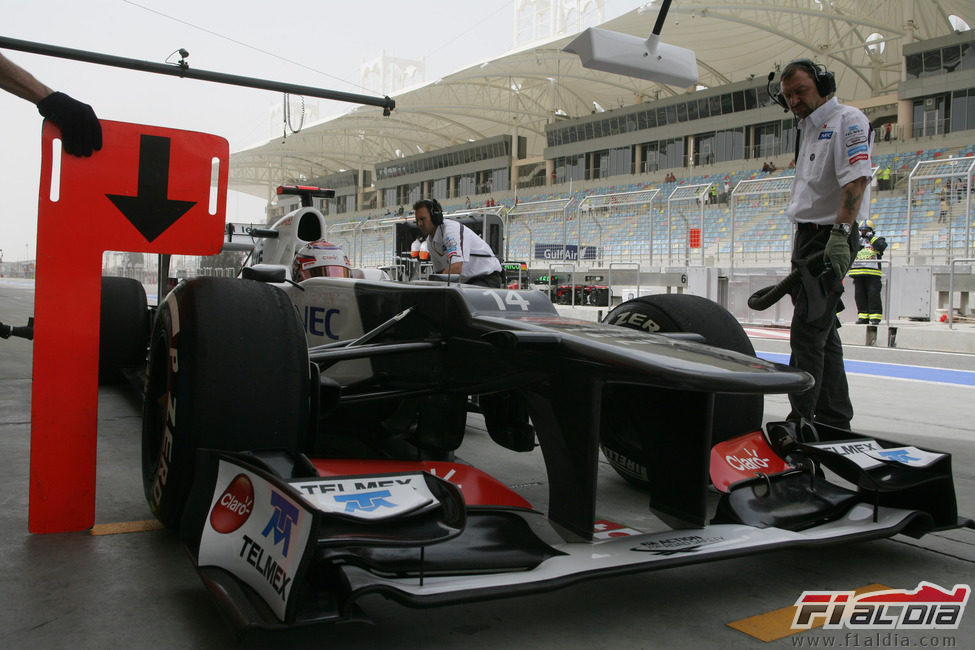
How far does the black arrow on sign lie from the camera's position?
8.32 feet

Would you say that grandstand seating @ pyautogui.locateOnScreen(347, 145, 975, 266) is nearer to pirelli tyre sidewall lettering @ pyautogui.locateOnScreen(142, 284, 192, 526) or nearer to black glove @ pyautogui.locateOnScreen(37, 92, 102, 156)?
pirelli tyre sidewall lettering @ pyautogui.locateOnScreen(142, 284, 192, 526)

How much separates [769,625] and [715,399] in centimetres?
113

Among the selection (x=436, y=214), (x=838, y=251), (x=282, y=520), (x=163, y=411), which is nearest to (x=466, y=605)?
(x=282, y=520)

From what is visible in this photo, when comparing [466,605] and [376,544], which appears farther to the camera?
[466,605]

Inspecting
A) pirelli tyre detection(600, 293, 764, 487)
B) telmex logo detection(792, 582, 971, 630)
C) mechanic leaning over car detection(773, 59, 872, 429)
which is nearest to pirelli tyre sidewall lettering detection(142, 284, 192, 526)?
pirelli tyre detection(600, 293, 764, 487)

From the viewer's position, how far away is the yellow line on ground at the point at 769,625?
6.05ft

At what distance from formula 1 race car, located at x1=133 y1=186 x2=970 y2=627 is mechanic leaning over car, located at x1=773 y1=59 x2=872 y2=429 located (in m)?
0.41

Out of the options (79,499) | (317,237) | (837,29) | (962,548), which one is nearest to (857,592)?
Result: (962,548)

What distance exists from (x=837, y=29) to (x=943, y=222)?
23631 mm

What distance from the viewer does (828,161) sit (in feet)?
10.7

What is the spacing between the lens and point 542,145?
5497 centimetres

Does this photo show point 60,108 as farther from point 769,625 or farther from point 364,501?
point 769,625

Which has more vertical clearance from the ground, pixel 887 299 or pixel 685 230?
pixel 685 230

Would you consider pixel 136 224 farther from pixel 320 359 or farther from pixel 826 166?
pixel 826 166
